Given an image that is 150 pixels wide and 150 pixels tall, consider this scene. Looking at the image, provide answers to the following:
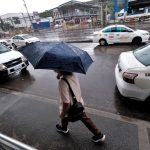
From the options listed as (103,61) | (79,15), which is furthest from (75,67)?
(79,15)

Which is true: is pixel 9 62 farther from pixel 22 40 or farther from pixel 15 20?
pixel 15 20

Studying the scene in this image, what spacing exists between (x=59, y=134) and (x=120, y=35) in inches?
397

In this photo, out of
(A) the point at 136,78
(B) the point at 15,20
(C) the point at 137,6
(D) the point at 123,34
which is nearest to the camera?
(A) the point at 136,78

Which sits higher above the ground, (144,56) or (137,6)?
(144,56)

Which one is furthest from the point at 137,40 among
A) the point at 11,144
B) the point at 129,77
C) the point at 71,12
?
the point at 71,12

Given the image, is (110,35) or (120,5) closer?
(110,35)

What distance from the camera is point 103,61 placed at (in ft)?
29.4

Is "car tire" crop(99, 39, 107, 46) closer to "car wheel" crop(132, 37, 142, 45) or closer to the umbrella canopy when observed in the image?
"car wheel" crop(132, 37, 142, 45)

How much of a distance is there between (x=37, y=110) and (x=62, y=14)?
58.2 metres

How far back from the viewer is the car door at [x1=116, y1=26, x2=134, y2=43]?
39.7 ft

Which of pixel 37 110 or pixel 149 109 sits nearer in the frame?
pixel 149 109

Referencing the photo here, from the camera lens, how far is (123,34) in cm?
1223

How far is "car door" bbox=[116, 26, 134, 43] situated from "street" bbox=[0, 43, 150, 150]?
6.04 m

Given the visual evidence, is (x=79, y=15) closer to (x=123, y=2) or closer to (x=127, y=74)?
(x=123, y=2)
